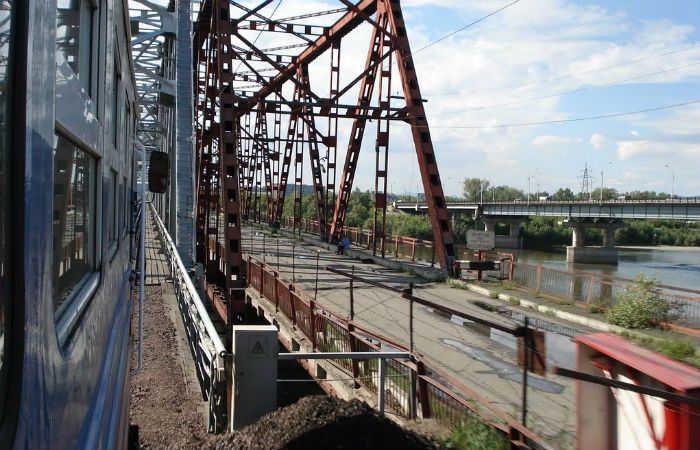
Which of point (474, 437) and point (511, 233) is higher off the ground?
point (474, 437)

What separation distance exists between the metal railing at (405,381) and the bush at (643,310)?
6.25 metres

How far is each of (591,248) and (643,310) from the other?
45705mm

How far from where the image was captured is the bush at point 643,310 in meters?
12.0

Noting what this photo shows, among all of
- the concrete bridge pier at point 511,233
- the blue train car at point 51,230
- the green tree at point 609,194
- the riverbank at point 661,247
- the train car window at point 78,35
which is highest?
the green tree at point 609,194

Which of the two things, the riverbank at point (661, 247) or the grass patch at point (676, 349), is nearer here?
the grass patch at point (676, 349)

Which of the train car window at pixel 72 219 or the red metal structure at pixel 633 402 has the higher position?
the train car window at pixel 72 219

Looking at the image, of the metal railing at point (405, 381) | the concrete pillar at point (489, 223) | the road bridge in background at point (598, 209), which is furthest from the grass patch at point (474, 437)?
the concrete pillar at point (489, 223)

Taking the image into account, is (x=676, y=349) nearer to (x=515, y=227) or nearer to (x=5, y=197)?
(x=5, y=197)

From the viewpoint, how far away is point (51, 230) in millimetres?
1602

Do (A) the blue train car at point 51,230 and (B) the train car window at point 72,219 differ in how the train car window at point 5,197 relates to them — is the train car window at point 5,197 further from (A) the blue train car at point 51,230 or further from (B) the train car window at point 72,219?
(B) the train car window at point 72,219

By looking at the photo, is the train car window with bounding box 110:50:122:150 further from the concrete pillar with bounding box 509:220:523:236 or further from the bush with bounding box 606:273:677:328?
the concrete pillar with bounding box 509:220:523:236

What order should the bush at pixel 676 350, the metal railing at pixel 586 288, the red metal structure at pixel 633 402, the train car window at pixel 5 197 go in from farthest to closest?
the metal railing at pixel 586 288
the bush at pixel 676 350
the red metal structure at pixel 633 402
the train car window at pixel 5 197

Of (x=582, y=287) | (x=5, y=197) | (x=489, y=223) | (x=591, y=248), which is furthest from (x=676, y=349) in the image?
(x=489, y=223)

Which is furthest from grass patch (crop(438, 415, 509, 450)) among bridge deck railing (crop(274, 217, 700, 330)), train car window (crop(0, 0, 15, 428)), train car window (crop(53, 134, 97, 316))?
bridge deck railing (crop(274, 217, 700, 330))
